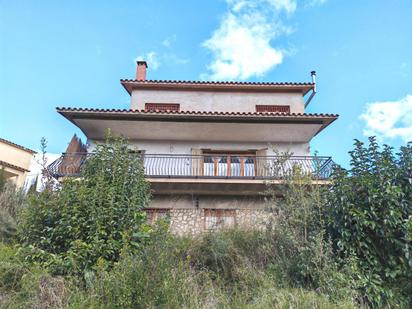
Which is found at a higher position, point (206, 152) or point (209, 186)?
point (206, 152)

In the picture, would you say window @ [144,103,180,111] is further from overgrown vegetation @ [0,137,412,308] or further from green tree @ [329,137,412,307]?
green tree @ [329,137,412,307]

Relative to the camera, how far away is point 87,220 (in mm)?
5477

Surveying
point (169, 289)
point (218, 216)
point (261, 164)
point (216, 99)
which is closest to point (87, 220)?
point (169, 289)

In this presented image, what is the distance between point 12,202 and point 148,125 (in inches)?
216

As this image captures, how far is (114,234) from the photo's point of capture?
546cm

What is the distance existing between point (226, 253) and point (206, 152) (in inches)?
237

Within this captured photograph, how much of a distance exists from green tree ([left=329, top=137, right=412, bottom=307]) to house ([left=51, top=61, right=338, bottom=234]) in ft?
13.1

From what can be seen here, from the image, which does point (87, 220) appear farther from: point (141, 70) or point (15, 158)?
point (15, 158)

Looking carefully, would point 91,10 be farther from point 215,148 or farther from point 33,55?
point 215,148

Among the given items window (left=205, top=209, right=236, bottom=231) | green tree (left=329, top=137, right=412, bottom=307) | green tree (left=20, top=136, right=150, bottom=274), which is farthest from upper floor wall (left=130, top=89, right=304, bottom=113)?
green tree (left=329, top=137, right=412, bottom=307)

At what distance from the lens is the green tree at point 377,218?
15.3 feet

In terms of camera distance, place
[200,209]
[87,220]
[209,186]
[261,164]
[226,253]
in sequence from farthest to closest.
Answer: [261,164]
[200,209]
[209,186]
[226,253]
[87,220]

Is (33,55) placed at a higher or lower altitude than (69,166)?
higher

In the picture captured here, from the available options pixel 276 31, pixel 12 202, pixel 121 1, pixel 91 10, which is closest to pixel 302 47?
pixel 276 31
